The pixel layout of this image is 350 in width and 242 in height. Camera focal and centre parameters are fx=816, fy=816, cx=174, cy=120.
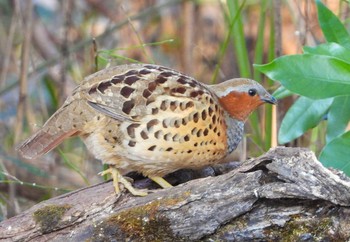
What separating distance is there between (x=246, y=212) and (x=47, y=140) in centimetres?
91

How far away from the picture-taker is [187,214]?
9.22 ft

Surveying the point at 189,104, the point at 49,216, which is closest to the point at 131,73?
the point at 189,104

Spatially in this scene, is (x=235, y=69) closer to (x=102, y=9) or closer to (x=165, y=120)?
(x=102, y=9)

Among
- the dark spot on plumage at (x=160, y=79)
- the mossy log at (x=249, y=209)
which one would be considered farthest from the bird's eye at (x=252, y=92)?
the mossy log at (x=249, y=209)

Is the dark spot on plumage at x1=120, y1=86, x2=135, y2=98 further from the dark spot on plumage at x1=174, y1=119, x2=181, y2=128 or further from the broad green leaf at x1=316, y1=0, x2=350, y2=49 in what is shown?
the broad green leaf at x1=316, y1=0, x2=350, y2=49

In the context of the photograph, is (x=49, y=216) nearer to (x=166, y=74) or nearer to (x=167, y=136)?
(x=167, y=136)

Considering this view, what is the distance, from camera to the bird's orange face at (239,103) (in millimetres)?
3471

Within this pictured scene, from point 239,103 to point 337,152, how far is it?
47cm

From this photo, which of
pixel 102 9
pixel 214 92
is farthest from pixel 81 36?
pixel 214 92

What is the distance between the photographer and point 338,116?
3.58 metres

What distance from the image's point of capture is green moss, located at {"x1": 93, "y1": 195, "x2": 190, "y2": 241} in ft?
9.31

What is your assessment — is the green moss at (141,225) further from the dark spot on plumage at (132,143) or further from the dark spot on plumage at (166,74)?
the dark spot on plumage at (166,74)

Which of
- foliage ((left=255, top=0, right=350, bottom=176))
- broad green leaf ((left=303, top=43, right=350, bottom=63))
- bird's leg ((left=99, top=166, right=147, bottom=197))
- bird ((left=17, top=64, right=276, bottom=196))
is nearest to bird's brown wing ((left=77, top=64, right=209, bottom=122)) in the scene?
bird ((left=17, top=64, right=276, bottom=196))

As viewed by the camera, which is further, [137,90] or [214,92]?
[214,92]
